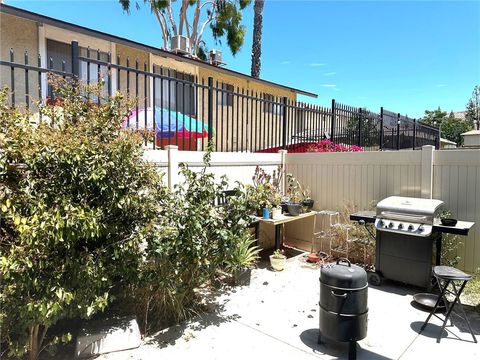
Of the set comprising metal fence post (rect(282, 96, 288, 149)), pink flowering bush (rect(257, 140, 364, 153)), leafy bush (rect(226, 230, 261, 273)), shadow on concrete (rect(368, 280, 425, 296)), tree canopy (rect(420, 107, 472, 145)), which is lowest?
shadow on concrete (rect(368, 280, 425, 296))

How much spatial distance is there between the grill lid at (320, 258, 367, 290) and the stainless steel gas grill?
1.88 meters

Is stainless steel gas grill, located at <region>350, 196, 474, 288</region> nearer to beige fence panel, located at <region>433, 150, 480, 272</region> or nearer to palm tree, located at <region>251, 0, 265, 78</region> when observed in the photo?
beige fence panel, located at <region>433, 150, 480, 272</region>

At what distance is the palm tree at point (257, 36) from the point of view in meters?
15.8

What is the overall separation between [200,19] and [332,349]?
19143 millimetres

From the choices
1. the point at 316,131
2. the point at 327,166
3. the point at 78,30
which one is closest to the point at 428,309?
the point at 327,166

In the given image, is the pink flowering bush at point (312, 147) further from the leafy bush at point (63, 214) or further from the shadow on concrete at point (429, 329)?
the leafy bush at point (63, 214)

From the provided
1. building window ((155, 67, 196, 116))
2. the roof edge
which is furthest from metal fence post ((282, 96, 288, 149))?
the roof edge

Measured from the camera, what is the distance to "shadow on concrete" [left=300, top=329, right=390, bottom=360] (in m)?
3.12

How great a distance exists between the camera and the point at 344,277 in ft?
9.84

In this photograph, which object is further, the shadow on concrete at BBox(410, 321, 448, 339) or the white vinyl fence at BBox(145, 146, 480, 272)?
the white vinyl fence at BBox(145, 146, 480, 272)

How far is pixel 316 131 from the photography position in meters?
8.74

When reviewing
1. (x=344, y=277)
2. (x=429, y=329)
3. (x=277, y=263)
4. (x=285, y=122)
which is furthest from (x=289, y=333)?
(x=285, y=122)

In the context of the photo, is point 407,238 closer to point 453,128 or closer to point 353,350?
point 353,350

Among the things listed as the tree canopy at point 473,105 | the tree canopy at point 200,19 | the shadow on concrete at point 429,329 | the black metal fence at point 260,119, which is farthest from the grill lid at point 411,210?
the tree canopy at point 473,105
